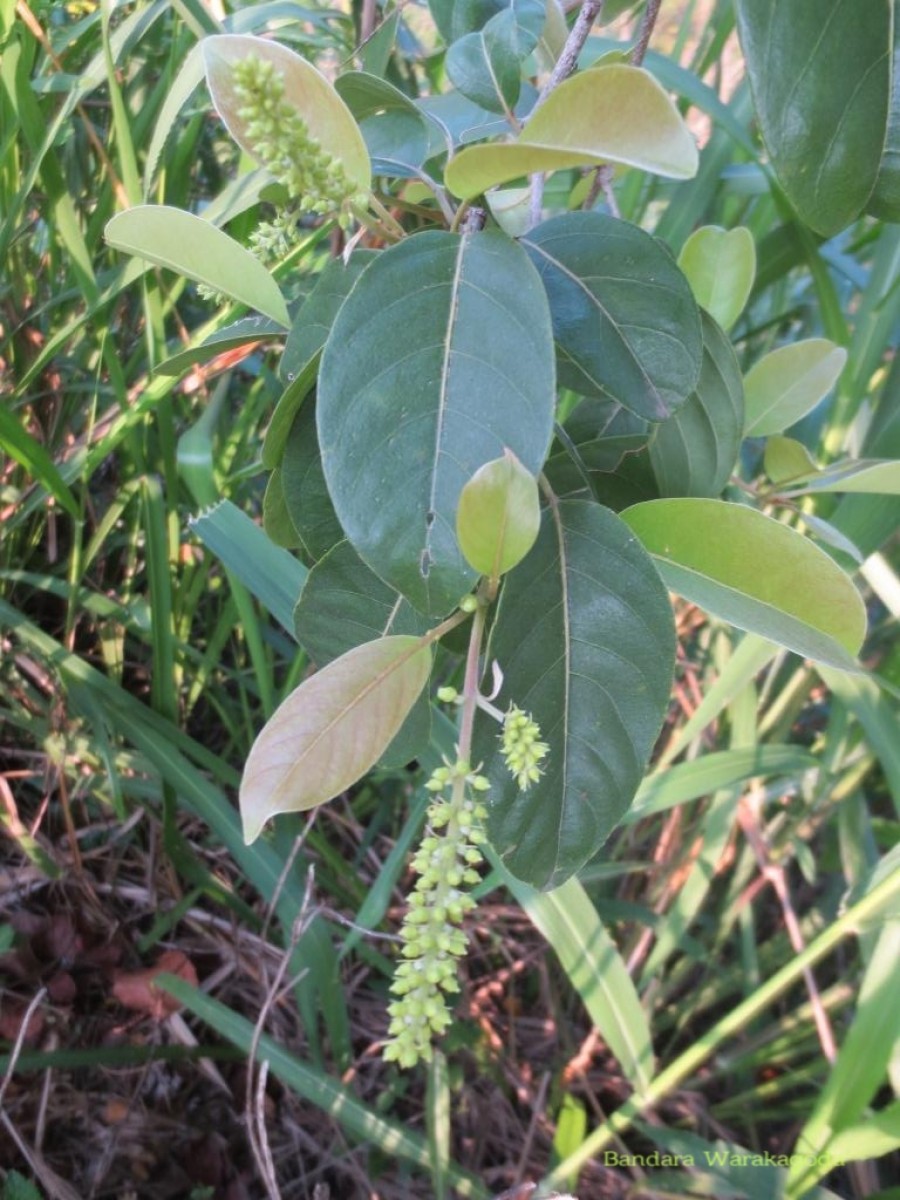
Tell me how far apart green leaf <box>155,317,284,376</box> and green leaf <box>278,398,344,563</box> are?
2.1 inches

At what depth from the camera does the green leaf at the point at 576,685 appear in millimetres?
341

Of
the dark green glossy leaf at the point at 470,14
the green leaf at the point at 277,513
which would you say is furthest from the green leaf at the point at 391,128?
the green leaf at the point at 277,513

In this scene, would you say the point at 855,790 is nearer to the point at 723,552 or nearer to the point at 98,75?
the point at 723,552

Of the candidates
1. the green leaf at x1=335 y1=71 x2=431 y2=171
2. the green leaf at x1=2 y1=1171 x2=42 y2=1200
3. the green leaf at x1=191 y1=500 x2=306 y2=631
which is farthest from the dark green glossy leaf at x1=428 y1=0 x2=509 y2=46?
the green leaf at x1=2 y1=1171 x2=42 y2=1200

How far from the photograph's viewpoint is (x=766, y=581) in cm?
33

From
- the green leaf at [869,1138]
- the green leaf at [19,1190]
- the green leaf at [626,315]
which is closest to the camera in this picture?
the green leaf at [626,315]

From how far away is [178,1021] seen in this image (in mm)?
946

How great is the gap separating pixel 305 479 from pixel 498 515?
0.46 ft

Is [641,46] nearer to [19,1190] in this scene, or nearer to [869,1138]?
[869,1138]

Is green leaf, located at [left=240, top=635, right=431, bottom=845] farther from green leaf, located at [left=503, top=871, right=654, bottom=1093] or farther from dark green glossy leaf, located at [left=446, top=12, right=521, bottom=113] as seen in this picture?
green leaf, located at [left=503, top=871, right=654, bottom=1093]

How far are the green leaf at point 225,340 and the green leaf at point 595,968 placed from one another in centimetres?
50

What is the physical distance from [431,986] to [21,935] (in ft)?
2.63

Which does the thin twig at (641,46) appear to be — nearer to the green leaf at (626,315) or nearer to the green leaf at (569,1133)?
the green leaf at (626,315)

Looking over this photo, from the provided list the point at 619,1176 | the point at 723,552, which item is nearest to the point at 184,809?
the point at 619,1176
